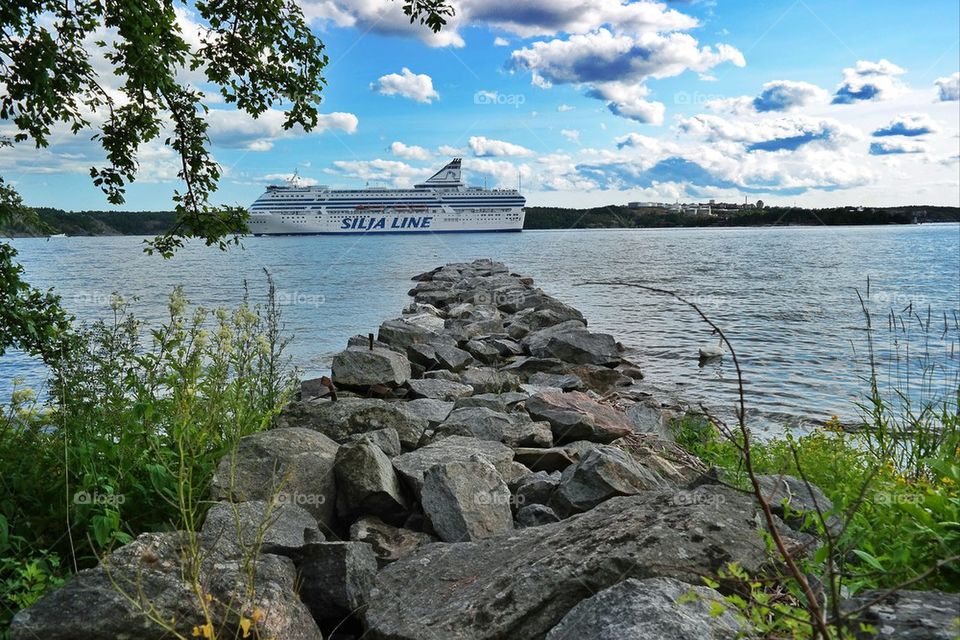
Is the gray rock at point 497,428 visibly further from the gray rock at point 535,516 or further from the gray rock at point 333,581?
the gray rock at point 333,581

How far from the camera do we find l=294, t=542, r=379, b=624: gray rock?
127 inches

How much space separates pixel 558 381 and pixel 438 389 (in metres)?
2.48

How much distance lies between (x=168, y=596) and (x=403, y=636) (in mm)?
970

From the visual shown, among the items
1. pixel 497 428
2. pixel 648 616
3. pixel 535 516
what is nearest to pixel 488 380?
pixel 497 428

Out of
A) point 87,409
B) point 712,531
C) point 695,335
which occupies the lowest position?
point 695,335

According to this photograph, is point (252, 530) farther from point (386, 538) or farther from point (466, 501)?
point (466, 501)

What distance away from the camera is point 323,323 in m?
18.1

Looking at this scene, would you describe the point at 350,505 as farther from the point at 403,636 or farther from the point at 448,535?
the point at 403,636

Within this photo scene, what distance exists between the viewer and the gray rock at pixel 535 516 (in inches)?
174

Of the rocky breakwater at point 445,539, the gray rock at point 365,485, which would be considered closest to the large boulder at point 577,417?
the rocky breakwater at point 445,539

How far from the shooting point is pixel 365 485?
173 inches

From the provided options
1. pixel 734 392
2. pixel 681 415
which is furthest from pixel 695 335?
pixel 681 415

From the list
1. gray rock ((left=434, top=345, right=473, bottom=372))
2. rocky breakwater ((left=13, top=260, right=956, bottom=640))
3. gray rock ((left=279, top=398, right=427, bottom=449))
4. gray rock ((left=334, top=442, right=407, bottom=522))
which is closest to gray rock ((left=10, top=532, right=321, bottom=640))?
rocky breakwater ((left=13, top=260, right=956, bottom=640))

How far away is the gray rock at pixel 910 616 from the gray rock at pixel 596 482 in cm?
229
